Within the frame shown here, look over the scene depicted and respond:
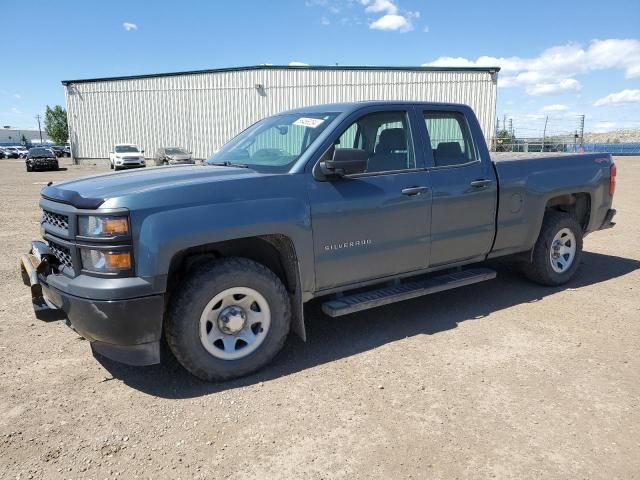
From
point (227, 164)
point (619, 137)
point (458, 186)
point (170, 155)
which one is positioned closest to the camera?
point (227, 164)

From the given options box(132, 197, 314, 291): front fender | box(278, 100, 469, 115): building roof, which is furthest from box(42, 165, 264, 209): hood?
box(278, 100, 469, 115): building roof

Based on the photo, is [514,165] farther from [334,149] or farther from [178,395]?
[178,395]

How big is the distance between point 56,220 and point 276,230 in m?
1.56

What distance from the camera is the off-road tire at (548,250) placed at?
18.0 ft

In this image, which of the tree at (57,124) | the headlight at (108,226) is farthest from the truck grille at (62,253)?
the tree at (57,124)

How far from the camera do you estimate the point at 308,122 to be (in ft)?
14.0

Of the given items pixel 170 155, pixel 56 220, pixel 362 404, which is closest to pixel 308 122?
pixel 56 220

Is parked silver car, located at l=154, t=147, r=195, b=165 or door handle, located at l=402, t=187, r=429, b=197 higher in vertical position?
door handle, located at l=402, t=187, r=429, b=197

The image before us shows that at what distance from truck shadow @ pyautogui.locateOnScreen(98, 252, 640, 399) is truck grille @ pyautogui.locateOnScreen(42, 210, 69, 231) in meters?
1.15

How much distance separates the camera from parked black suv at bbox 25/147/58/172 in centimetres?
3325

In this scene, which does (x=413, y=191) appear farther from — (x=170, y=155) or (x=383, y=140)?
(x=170, y=155)

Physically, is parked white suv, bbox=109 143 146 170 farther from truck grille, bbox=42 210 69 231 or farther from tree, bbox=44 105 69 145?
tree, bbox=44 105 69 145

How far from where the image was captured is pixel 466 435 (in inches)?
114

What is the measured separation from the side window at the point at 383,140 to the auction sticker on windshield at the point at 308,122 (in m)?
0.27
